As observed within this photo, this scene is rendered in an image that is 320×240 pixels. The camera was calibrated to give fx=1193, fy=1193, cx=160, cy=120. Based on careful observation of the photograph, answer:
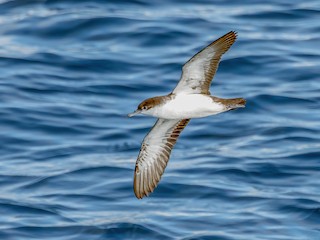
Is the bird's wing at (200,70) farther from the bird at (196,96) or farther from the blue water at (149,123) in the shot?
the blue water at (149,123)

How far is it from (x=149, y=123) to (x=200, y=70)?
6.36 m

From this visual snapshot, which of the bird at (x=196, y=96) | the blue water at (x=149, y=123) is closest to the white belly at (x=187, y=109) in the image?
the bird at (x=196, y=96)

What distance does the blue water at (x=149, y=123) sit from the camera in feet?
52.2

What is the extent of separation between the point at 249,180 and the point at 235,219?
1.17 m

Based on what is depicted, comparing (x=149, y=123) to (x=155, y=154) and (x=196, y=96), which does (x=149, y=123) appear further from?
(x=196, y=96)

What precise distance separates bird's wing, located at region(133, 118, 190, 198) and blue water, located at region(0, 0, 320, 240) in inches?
77.2

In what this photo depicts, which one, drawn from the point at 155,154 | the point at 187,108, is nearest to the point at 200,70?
the point at 187,108

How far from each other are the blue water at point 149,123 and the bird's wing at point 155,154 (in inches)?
77.2

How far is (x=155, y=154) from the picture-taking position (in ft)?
44.4

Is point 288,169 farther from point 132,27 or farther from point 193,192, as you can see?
point 132,27

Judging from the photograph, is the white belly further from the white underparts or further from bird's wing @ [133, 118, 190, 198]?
bird's wing @ [133, 118, 190, 198]

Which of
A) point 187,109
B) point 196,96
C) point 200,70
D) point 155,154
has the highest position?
point 200,70

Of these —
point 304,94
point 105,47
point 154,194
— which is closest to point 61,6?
point 105,47

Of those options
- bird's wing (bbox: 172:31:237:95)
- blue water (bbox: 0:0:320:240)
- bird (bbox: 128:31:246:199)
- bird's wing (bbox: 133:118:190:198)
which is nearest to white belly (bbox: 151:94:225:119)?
bird (bbox: 128:31:246:199)
